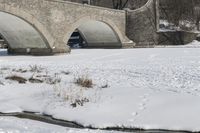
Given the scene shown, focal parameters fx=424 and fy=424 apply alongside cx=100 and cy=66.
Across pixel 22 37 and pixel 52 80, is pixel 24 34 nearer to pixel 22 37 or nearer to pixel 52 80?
pixel 22 37

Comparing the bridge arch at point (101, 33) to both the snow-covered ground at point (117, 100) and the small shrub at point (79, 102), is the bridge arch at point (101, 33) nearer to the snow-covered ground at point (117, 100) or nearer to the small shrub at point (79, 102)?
the snow-covered ground at point (117, 100)

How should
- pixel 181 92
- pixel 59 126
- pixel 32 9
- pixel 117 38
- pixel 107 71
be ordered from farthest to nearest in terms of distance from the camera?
pixel 117 38 → pixel 32 9 → pixel 107 71 → pixel 181 92 → pixel 59 126

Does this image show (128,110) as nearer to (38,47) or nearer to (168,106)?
(168,106)

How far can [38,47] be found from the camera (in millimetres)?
30484

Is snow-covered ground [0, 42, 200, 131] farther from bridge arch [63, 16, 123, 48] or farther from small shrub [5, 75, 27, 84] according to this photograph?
bridge arch [63, 16, 123, 48]

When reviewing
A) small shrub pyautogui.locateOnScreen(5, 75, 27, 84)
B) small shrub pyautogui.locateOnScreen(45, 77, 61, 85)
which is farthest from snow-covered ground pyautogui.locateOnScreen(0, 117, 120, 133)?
small shrub pyautogui.locateOnScreen(5, 75, 27, 84)

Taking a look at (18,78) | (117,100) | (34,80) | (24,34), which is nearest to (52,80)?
(34,80)

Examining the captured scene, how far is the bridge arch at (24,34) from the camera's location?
→ 2711cm

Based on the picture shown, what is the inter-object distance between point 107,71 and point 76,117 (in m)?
7.69

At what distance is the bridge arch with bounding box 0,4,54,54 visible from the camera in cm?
2711

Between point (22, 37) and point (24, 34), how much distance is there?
0.51m

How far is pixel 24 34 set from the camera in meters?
29.6

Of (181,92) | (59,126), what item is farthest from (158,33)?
(59,126)

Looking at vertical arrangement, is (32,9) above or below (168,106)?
above
